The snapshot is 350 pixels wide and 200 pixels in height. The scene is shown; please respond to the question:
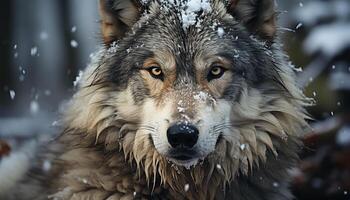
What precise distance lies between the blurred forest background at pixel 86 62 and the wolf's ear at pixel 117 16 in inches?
6.8

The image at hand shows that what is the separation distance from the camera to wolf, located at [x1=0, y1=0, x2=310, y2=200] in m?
5.17

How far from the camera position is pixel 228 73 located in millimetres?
5297

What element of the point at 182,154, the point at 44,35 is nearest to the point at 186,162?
the point at 182,154

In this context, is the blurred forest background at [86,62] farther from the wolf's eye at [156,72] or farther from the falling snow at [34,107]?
the wolf's eye at [156,72]

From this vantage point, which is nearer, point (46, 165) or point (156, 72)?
point (156, 72)

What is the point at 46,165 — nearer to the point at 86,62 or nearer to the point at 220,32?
the point at 220,32

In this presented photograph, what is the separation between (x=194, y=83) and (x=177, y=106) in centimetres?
26

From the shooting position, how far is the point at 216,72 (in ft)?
17.2

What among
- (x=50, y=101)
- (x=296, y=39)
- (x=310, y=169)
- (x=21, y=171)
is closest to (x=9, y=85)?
(x=50, y=101)

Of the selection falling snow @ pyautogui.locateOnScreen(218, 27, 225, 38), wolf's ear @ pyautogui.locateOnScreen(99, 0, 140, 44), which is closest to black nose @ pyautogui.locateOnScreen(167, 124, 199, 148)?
falling snow @ pyautogui.locateOnScreen(218, 27, 225, 38)

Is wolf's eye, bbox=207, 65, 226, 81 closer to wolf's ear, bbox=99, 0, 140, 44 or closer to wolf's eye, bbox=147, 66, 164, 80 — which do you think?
wolf's eye, bbox=147, 66, 164, 80

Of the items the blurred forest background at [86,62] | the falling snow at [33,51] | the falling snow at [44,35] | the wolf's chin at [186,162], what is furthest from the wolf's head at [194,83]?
the falling snow at [33,51]

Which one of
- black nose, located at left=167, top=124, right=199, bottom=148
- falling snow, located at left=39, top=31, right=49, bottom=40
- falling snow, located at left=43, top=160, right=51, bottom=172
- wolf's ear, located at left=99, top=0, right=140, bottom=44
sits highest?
wolf's ear, located at left=99, top=0, right=140, bottom=44

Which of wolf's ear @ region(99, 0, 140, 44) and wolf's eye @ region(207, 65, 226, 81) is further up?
wolf's ear @ region(99, 0, 140, 44)
